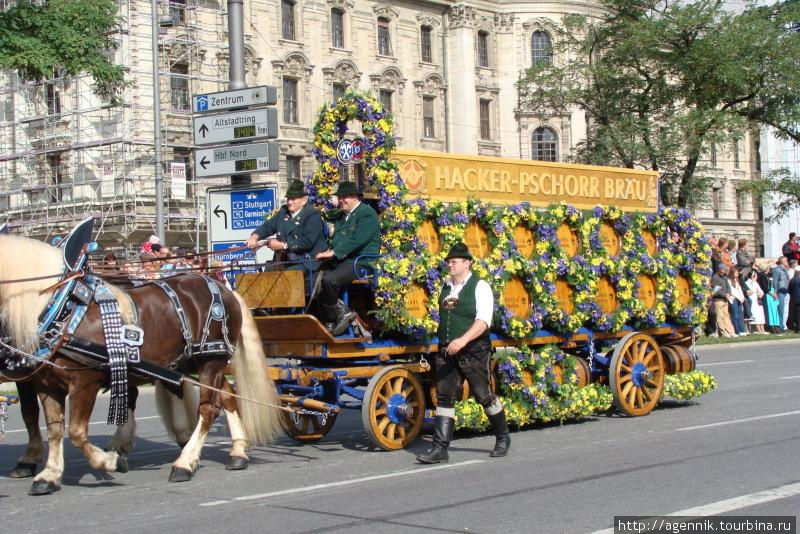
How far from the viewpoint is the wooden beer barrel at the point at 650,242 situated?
13750 mm

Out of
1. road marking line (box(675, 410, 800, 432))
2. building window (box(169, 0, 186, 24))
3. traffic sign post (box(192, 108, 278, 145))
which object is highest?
building window (box(169, 0, 186, 24))

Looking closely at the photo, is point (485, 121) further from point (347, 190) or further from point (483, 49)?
Result: point (347, 190)

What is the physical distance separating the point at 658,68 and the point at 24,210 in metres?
22.3

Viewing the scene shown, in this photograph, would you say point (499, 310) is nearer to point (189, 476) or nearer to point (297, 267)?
point (297, 267)

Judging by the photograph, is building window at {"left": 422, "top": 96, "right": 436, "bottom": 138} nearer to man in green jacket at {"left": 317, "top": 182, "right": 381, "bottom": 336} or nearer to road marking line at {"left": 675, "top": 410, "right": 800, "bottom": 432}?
road marking line at {"left": 675, "top": 410, "right": 800, "bottom": 432}

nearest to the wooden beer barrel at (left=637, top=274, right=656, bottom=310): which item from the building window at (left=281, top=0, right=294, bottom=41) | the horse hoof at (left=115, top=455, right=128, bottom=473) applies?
the horse hoof at (left=115, top=455, right=128, bottom=473)

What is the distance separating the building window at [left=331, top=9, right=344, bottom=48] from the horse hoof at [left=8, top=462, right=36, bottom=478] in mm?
41572

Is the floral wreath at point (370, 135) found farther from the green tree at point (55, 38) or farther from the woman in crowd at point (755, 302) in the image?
the woman in crowd at point (755, 302)

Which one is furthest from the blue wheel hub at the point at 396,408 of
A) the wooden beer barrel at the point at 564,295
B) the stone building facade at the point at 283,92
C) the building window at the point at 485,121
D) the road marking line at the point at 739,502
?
the building window at the point at 485,121

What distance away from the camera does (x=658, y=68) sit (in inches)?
1378

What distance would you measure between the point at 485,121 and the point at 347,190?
1831 inches

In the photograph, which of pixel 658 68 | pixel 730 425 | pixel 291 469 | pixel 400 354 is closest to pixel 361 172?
pixel 400 354

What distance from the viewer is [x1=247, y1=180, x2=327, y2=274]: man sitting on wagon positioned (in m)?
11.0

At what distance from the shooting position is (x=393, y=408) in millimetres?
10695
